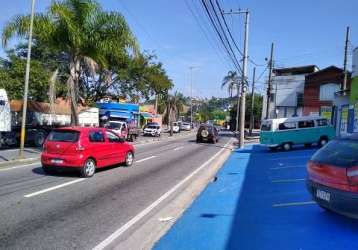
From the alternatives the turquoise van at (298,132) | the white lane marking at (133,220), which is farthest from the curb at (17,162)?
the turquoise van at (298,132)

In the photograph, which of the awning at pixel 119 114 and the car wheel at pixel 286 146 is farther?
the awning at pixel 119 114

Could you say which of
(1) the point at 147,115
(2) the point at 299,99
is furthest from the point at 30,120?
(1) the point at 147,115

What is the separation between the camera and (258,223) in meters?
7.93

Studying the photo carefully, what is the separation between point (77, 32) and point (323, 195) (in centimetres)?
1793

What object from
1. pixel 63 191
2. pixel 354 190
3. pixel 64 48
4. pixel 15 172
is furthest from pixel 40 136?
pixel 354 190

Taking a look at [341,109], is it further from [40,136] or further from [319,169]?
[319,169]

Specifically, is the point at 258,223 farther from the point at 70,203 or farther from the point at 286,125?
the point at 286,125

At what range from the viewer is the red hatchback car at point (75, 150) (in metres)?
13.1

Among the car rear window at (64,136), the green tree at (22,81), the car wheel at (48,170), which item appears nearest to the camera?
the car rear window at (64,136)

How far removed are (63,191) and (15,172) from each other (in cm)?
424

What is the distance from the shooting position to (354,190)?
7.00 m

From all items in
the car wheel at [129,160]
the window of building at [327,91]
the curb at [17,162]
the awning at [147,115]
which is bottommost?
the curb at [17,162]

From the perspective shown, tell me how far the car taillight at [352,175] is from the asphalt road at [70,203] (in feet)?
12.6

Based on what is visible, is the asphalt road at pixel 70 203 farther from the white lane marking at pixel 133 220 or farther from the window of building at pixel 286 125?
the window of building at pixel 286 125
